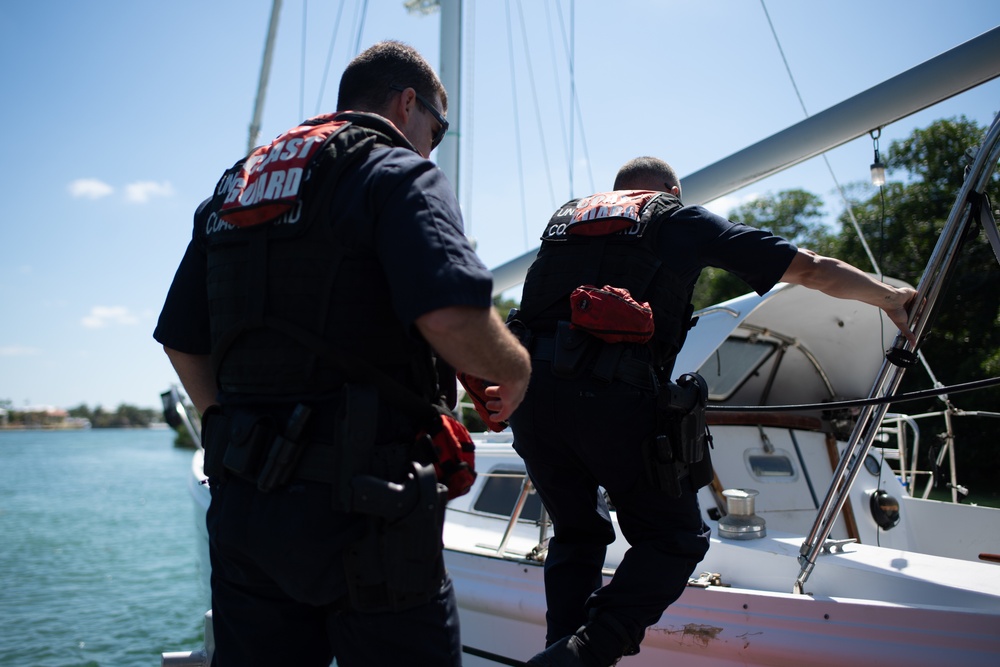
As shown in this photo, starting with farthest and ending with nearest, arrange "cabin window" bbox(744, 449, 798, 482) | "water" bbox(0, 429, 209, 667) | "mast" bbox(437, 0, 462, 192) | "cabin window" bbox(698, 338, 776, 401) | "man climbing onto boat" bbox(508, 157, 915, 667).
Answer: "water" bbox(0, 429, 209, 667)
"mast" bbox(437, 0, 462, 192)
"cabin window" bbox(698, 338, 776, 401)
"cabin window" bbox(744, 449, 798, 482)
"man climbing onto boat" bbox(508, 157, 915, 667)

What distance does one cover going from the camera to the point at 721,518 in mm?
3619

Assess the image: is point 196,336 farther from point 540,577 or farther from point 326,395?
point 540,577

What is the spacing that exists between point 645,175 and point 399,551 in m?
2.06

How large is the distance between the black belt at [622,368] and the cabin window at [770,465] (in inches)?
83.7

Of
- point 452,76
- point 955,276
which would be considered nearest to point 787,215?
point 955,276

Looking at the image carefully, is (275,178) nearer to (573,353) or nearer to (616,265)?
(573,353)

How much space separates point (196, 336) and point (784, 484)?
363 centimetres

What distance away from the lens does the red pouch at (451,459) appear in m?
1.64

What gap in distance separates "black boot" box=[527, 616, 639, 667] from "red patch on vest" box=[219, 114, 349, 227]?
1.59 meters

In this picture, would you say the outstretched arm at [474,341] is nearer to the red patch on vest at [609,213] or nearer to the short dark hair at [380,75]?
the short dark hair at [380,75]

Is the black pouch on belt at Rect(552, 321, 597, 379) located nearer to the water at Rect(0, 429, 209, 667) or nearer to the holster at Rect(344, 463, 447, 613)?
the holster at Rect(344, 463, 447, 613)

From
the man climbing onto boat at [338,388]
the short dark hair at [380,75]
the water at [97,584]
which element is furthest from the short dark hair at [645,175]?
the water at [97,584]

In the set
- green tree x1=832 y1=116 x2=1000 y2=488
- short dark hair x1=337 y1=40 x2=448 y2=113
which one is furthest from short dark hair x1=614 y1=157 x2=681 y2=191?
green tree x1=832 y1=116 x2=1000 y2=488

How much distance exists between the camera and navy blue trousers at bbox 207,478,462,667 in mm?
1483
